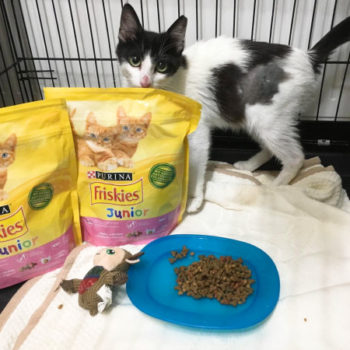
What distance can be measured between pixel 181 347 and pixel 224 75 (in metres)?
0.98

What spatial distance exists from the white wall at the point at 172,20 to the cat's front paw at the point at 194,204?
2.71ft

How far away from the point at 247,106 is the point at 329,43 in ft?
1.38

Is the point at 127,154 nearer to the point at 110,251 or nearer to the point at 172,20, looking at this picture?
the point at 110,251

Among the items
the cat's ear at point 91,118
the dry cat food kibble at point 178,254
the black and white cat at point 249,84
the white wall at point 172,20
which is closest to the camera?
the cat's ear at point 91,118

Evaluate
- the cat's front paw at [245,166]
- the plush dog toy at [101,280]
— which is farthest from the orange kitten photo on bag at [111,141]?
the cat's front paw at [245,166]

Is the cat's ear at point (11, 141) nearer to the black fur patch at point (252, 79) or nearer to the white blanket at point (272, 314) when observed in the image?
the white blanket at point (272, 314)

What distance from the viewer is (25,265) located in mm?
1019

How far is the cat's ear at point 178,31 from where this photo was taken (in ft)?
3.66

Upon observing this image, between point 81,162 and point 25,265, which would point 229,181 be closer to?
point 81,162

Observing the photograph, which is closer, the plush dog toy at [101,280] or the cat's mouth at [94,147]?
the plush dog toy at [101,280]

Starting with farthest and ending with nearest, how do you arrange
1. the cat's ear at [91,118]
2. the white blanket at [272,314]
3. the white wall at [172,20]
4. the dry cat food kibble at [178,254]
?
the white wall at [172,20], the dry cat food kibble at [178,254], the cat's ear at [91,118], the white blanket at [272,314]

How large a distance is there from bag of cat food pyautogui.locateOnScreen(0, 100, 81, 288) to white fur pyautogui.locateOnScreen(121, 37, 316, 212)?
47cm

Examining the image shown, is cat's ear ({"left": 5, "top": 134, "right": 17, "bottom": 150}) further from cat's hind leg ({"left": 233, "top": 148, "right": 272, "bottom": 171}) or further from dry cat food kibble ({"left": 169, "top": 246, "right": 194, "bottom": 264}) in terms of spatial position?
cat's hind leg ({"left": 233, "top": 148, "right": 272, "bottom": 171})

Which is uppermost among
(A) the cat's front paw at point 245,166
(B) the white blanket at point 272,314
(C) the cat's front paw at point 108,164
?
(C) the cat's front paw at point 108,164
